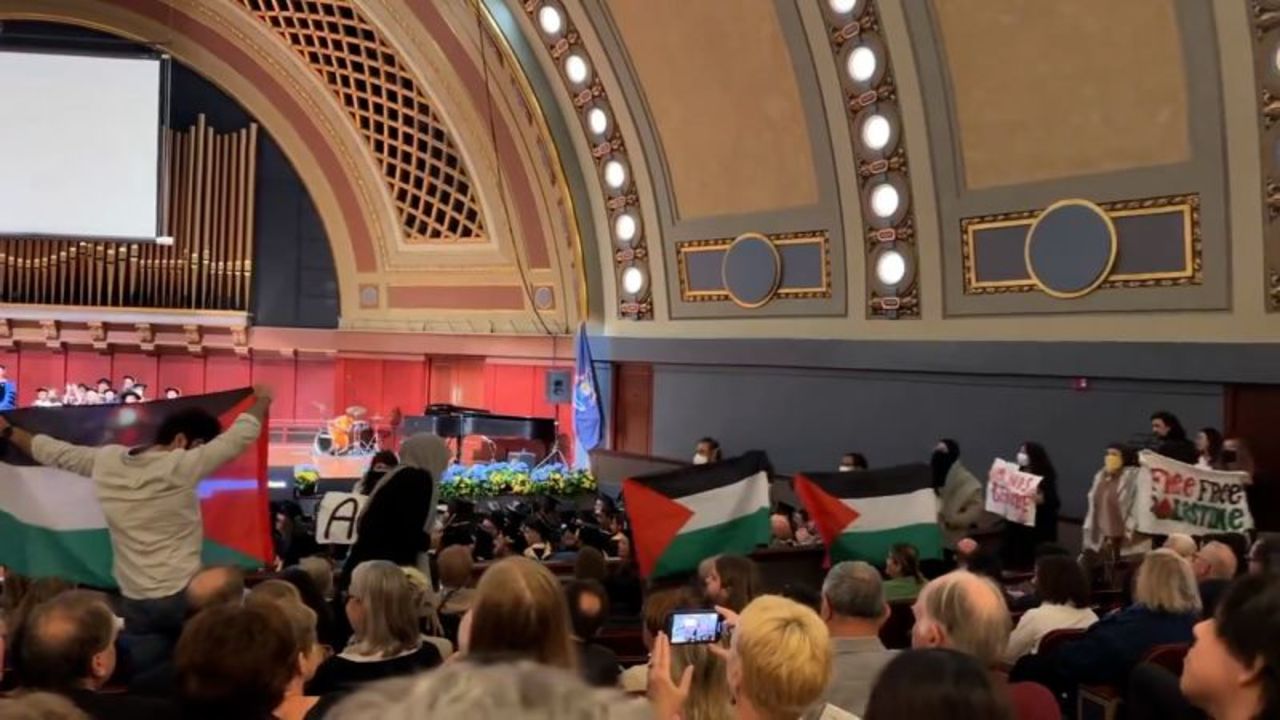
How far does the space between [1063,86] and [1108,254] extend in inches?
56.3

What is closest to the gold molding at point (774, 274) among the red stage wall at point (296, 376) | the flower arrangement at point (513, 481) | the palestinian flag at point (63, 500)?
the flower arrangement at point (513, 481)

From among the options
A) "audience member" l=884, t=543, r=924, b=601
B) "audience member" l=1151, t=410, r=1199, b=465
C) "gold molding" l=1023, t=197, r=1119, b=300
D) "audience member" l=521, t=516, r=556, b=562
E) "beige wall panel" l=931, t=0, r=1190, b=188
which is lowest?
"audience member" l=521, t=516, r=556, b=562

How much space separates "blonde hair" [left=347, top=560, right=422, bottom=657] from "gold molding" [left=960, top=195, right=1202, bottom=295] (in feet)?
24.7

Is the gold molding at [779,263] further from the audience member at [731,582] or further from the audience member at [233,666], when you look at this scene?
the audience member at [233,666]

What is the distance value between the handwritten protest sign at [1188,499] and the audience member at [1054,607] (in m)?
3.43

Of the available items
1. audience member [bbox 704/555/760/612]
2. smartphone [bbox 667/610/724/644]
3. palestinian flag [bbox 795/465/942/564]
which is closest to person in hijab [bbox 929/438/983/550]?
palestinian flag [bbox 795/465/942/564]

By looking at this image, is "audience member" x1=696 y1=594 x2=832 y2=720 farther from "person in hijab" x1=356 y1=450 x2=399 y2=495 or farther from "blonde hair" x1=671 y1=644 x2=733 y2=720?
"person in hijab" x1=356 y1=450 x2=399 y2=495

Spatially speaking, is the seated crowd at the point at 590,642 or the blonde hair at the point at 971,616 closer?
the seated crowd at the point at 590,642

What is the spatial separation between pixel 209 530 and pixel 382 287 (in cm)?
1397

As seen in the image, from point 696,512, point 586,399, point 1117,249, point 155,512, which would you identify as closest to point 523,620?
point 155,512

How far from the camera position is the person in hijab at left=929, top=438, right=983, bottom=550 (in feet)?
30.8

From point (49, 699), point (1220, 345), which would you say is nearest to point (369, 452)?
point (1220, 345)

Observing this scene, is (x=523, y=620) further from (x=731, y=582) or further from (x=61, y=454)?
(x=61, y=454)

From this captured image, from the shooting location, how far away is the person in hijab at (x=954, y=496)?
9375 millimetres
